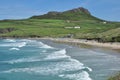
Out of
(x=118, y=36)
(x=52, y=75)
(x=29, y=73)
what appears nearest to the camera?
(x=52, y=75)

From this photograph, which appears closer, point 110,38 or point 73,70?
point 73,70

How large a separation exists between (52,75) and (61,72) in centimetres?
269

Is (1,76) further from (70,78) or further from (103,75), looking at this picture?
(103,75)

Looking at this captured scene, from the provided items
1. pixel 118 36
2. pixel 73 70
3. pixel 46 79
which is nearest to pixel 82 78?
pixel 46 79

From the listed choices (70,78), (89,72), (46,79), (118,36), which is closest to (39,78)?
(46,79)

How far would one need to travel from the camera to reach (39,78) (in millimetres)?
37812

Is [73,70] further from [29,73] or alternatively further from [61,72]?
[29,73]

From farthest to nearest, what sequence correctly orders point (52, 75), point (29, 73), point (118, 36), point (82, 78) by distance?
point (118, 36)
point (29, 73)
point (52, 75)
point (82, 78)

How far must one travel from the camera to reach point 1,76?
133ft

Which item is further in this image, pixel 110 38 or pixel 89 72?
pixel 110 38

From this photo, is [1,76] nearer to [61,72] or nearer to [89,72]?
[61,72]

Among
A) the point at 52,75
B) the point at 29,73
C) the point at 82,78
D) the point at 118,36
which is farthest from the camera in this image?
the point at 118,36

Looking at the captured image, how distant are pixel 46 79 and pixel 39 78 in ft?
3.67

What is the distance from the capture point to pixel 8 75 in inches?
1618
